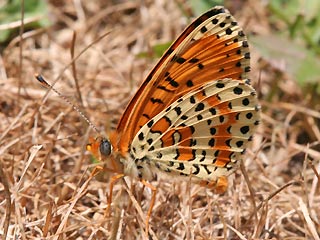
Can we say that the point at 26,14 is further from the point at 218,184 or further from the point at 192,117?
the point at 218,184

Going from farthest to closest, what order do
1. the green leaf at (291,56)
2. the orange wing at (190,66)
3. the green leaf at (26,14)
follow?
the green leaf at (26,14)
the green leaf at (291,56)
the orange wing at (190,66)

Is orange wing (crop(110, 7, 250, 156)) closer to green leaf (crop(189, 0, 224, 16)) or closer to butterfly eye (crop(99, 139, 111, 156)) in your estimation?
butterfly eye (crop(99, 139, 111, 156))

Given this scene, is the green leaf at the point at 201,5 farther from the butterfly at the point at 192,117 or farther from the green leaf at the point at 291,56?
the butterfly at the point at 192,117

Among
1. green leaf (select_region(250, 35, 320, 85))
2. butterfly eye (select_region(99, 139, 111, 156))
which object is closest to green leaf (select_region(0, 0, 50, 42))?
green leaf (select_region(250, 35, 320, 85))

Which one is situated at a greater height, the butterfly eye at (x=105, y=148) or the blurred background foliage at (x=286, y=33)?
the blurred background foliage at (x=286, y=33)

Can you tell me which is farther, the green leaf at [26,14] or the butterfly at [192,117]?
the green leaf at [26,14]

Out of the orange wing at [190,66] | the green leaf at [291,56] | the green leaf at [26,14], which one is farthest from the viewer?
the green leaf at [26,14]

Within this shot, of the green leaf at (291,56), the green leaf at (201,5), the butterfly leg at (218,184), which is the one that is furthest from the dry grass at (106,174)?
the green leaf at (201,5)
